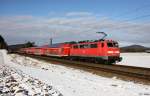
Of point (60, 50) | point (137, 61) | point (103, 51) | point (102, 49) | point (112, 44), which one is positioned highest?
point (112, 44)

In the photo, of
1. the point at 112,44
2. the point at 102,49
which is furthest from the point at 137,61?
the point at 102,49

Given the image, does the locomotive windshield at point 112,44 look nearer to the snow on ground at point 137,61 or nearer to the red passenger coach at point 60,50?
the snow on ground at point 137,61

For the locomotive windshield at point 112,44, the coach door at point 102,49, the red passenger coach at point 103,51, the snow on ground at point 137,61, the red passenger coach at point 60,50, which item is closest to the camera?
the red passenger coach at point 103,51

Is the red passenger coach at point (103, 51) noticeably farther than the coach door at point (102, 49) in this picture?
No

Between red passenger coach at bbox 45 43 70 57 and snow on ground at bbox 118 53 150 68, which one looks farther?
red passenger coach at bbox 45 43 70 57

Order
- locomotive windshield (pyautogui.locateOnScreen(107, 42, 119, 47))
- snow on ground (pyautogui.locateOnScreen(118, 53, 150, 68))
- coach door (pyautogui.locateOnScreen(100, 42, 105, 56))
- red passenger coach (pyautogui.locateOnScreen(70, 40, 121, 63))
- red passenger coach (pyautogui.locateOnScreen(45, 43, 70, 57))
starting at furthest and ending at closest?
red passenger coach (pyautogui.locateOnScreen(45, 43, 70, 57)) < snow on ground (pyautogui.locateOnScreen(118, 53, 150, 68)) < locomotive windshield (pyautogui.locateOnScreen(107, 42, 119, 47)) < coach door (pyautogui.locateOnScreen(100, 42, 105, 56)) < red passenger coach (pyautogui.locateOnScreen(70, 40, 121, 63))

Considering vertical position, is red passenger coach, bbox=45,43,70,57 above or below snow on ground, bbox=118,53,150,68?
above

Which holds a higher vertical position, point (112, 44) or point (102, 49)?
point (112, 44)

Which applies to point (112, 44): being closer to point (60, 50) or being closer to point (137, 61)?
point (137, 61)

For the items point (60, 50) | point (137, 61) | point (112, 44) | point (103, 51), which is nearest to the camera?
point (103, 51)

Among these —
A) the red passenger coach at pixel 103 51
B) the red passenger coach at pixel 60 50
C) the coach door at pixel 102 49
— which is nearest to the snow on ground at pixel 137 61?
the red passenger coach at pixel 103 51

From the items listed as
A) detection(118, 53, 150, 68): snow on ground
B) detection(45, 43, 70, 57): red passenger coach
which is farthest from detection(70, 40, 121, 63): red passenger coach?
detection(45, 43, 70, 57): red passenger coach

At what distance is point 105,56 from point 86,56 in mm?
5399

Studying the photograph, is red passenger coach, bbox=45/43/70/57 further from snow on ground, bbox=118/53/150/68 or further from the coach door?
the coach door
